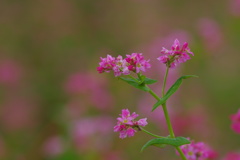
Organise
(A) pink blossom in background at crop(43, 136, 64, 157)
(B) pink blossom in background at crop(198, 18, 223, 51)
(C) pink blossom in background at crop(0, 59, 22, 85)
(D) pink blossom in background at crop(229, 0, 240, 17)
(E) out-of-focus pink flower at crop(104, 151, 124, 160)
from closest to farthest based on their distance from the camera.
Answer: (E) out-of-focus pink flower at crop(104, 151, 124, 160) → (A) pink blossom in background at crop(43, 136, 64, 157) → (B) pink blossom in background at crop(198, 18, 223, 51) → (D) pink blossom in background at crop(229, 0, 240, 17) → (C) pink blossom in background at crop(0, 59, 22, 85)

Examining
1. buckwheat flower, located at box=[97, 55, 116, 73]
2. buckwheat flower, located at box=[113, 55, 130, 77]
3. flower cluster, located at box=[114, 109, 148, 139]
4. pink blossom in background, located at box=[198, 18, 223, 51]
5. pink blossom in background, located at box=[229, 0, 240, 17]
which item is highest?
pink blossom in background, located at box=[229, 0, 240, 17]

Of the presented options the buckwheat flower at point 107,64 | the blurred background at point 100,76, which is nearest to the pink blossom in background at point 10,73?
the blurred background at point 100,76

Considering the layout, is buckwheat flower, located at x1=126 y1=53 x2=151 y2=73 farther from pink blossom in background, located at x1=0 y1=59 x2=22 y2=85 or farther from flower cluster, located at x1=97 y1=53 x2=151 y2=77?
pink blossom in background, located at x1=0 y1=59 x2=22 y2=85

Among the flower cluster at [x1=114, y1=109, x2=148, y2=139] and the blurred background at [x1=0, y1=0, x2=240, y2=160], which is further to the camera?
the blurred background at [x1=0, y1=0, x2=240, y2=160]

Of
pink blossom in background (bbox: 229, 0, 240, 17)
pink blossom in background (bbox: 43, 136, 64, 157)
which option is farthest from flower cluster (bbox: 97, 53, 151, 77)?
pink blossom in background (bbox: 229, 0, 240, 17)

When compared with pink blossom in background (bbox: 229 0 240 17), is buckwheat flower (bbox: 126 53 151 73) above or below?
below

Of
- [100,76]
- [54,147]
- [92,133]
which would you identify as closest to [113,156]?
[92,133]

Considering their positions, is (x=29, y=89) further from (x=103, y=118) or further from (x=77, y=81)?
(x=103, y=118)

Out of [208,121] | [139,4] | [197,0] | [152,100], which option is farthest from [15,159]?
[197,0]
